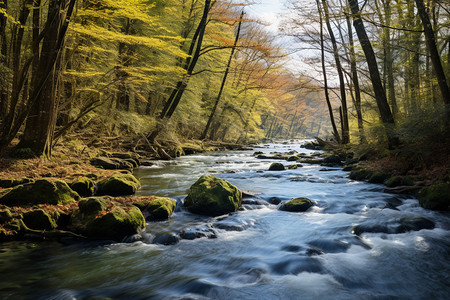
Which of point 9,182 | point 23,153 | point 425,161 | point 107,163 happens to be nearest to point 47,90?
point 23,153

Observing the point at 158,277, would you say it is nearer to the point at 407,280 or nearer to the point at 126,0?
the point at 407,280

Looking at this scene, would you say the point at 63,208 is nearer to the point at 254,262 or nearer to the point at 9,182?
the point at 9,182

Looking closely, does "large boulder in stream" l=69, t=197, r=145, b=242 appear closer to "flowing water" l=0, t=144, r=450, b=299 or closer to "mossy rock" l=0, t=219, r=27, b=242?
"flowing water" l=0, t=144, r=450, b=299

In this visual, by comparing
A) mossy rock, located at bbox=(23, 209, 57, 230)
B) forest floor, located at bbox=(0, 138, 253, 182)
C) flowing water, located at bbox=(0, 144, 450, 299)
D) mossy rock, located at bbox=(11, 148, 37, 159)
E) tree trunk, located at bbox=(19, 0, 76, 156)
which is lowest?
flowing water, located at bbox=(0, 144, 450, 299)

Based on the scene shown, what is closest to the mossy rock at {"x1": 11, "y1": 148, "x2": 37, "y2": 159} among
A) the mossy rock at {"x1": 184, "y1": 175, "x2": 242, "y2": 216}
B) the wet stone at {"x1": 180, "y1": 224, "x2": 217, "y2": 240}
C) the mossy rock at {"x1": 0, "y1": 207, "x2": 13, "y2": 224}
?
the mossy rock at {"x1": 0, "y1": 207, "x2": 13, "y2": 224}

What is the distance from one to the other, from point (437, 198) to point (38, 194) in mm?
7510

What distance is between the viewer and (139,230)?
186 inches

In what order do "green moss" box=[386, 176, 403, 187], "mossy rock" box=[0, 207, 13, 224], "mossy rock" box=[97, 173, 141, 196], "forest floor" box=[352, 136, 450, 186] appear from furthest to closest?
1. "green moss" box=[386, 176, 403, 187]
2. "forest floor" box=[352, 136, 450, 186]
3. "mossy rock" box=[97, 173, 141, 196]
4. "mossy rock" box=[0, 207, 13, 224]

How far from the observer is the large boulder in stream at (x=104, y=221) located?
443 centimetres

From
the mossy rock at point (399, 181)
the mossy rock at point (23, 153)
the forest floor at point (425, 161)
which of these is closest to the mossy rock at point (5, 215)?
the mossy rock at point (23, 153)

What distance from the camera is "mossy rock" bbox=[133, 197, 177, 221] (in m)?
5.42

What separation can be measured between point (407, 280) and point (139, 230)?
12.7ft

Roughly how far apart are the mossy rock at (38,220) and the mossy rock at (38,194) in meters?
0.35

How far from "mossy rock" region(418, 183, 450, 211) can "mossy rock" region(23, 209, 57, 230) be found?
7012 millimetres
